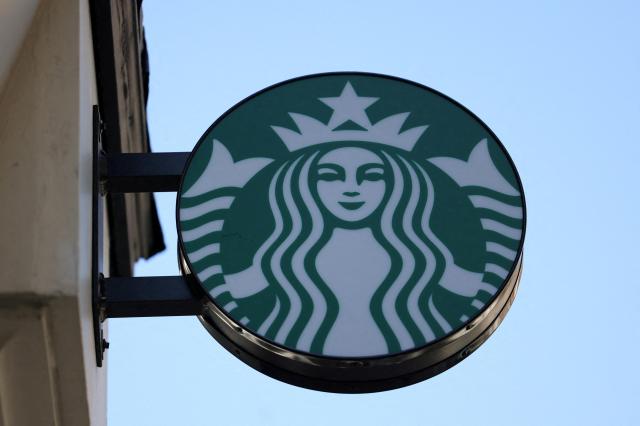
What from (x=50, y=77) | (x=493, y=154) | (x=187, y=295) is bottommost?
(x=187, y=295)

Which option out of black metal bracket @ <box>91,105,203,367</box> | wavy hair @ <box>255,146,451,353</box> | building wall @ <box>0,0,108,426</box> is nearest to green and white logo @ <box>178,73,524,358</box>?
wavy hair @ <box>255,146,451,353</box>

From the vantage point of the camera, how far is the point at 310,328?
3.83 meters

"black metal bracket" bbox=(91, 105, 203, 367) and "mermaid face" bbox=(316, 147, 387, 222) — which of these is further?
"mermaid face" bbox=(316, 147, 387, 222)

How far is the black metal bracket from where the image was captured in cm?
406

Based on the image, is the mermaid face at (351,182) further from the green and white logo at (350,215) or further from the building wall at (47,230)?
the building wall at (47,230)

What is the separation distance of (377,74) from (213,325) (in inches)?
50.6

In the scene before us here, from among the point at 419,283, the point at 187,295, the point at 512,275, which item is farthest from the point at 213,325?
the point at 512,275

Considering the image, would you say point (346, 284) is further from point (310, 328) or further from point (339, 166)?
point (339, 166)

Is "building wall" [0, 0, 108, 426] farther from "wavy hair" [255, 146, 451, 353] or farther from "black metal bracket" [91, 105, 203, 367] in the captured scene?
"wavy hair" [255, 146, 451, 353]

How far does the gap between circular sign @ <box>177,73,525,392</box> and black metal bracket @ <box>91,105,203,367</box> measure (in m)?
0.11

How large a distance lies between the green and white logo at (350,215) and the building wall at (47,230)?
42 cm

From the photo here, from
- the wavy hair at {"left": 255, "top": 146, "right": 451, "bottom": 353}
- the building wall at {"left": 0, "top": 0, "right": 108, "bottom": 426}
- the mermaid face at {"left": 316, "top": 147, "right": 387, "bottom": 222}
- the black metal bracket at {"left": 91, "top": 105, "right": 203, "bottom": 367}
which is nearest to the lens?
the building wall at {"left": 0, "top": 0, "right": 108, "bottom": 426}

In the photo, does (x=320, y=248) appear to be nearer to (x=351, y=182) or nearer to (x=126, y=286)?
(x=351, y=182)

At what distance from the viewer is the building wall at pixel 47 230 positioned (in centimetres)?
369
